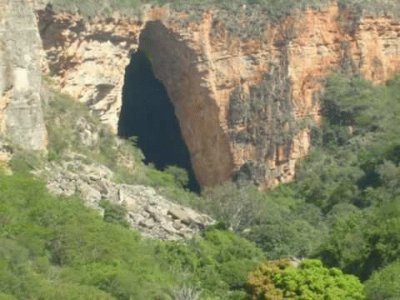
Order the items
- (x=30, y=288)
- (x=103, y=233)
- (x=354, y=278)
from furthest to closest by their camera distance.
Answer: (x=103, y=233), (x=354, y=278), (x=30, y=288)

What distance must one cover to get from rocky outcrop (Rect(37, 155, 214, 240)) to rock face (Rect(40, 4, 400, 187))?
621 cm

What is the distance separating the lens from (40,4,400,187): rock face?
6894 centimetres

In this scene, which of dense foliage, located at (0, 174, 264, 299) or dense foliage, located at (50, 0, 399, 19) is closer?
dense foliage, located at (0, 174, 264, 299)

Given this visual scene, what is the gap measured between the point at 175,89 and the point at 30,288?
23.5 m

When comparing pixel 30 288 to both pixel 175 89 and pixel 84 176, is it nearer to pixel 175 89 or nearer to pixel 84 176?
pixel 84 176

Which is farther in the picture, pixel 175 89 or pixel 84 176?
pixel 175 89

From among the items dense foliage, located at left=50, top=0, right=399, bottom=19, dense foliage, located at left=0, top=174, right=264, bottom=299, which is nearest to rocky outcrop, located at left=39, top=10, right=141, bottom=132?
dense foliage, located at left=50, top=0, right=399, bottom=19

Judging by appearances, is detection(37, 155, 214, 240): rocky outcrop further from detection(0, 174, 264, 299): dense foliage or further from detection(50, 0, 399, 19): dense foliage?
detection(50, 0, 399, 19): dense foliage

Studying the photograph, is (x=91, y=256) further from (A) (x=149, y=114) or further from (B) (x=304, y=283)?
(A) (x=149, y=114)

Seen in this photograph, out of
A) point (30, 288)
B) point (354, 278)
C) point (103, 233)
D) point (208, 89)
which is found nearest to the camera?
point (30, 288)

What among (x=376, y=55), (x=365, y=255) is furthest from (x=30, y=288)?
(x=376, y=55)

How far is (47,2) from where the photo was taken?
63.8m

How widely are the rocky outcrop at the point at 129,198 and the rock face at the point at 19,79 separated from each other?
1340 mm

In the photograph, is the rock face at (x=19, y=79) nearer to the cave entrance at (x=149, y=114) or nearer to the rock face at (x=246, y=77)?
the rock face at (x=246, y=77)
